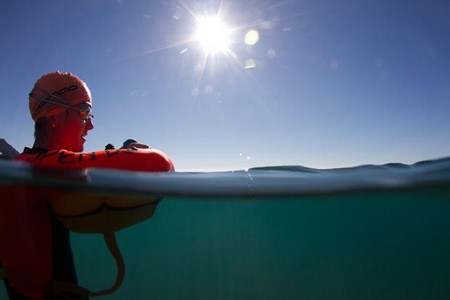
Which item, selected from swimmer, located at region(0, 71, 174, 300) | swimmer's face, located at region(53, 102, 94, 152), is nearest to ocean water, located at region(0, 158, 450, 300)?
swimmer's face, located at region(53, 102, 94, 152)

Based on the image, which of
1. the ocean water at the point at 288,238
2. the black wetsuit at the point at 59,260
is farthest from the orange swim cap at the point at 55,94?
the ocean water at the point at 288,238

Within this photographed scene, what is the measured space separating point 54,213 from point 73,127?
38.7 inches

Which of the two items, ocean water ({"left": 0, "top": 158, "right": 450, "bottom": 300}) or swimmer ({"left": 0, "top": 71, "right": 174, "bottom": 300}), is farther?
ocean water ({"left": 0, "top": 158, "right": 450, "bottom": 300})

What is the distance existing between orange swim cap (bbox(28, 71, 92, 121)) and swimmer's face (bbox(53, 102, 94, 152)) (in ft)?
0.24

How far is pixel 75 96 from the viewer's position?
10.2ft

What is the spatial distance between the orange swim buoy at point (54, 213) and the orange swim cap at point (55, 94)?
24.8 inches

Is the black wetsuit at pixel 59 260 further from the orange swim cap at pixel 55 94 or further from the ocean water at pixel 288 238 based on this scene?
the ocean water at pixel 288 238

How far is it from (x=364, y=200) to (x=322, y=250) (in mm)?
6741

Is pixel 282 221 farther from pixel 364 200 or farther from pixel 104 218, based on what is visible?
pixel 104 218

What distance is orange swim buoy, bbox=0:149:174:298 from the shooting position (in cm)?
225

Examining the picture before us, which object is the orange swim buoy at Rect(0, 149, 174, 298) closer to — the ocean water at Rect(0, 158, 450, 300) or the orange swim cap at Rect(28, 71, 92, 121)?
the orange swim cap at Rect(28, 71, 92, 121)

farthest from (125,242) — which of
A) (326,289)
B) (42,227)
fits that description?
(326,289)

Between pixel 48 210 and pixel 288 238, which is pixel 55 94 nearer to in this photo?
pixel 48 210

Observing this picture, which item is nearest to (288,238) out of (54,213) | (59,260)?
(59,260)
